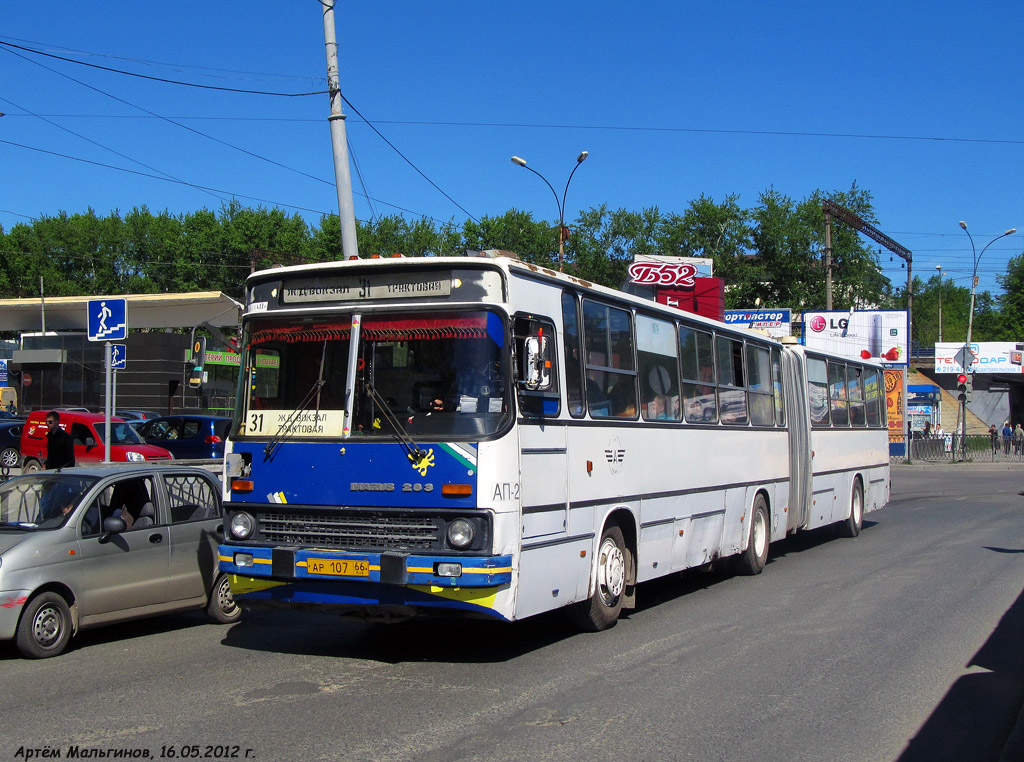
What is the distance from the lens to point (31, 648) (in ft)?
25.7

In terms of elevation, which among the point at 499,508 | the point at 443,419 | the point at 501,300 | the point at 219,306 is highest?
the point at 219,306

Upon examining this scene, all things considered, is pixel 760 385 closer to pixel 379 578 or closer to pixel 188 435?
pixel 379 578

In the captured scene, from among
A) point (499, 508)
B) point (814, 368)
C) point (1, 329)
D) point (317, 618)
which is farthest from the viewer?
point (1, 329)

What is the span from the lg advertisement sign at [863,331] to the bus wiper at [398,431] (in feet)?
174

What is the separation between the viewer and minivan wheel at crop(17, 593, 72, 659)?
7824 mm

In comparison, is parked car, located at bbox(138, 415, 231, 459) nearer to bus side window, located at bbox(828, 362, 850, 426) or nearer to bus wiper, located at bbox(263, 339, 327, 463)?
bus side window, located at bbox(828, 362, 850, 426)

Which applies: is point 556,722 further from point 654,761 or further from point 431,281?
point 431,281

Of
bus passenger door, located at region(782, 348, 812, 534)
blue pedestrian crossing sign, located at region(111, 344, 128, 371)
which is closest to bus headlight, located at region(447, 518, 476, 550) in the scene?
bus passenger door, located at region(782, 348, 812, 534)

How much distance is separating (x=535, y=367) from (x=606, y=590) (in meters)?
2.59

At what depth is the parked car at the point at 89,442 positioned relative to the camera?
22.6 m

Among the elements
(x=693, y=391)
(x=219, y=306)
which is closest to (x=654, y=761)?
(x=693, y=391)

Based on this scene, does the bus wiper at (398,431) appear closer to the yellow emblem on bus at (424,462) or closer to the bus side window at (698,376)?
the yellow emblem on bus at (424,462)

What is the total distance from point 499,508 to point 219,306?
148 feet

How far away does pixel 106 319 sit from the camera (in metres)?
14.5
